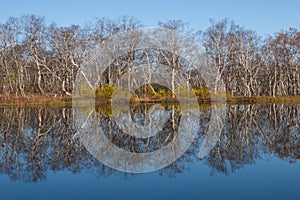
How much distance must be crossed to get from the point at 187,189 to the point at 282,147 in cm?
468

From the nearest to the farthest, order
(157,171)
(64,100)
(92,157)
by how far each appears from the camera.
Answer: (157,171) → (92,157) → (64,100)

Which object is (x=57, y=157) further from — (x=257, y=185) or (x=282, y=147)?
(x=282, y=147)

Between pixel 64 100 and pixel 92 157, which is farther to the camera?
pixel 64 100

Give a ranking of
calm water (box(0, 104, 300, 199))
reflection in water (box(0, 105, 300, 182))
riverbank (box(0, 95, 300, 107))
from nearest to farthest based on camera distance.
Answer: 1. calm water (box(0, 104, 300, 199))
2. reflection in water (box(0, 105, 300, 182))
3. riverbank (box(0, 95, 300, 107))

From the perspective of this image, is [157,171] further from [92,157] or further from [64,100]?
[64,100]

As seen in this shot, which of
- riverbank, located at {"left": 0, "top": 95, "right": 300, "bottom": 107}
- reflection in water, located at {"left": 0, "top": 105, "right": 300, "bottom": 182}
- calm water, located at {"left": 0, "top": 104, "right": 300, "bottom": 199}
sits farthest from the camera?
riverbank, located at {"left": 0, "top": 95, "right": 300, "bottom": 107}

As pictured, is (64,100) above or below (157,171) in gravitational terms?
above

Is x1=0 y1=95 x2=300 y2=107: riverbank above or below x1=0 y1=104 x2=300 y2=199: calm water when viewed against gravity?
above

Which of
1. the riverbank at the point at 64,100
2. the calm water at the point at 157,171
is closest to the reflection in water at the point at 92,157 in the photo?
the calm water at the point at 157,171

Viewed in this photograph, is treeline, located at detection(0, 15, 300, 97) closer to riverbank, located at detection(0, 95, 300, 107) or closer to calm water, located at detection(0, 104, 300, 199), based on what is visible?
riverbank, located at detection(0, 95, 300, 107)

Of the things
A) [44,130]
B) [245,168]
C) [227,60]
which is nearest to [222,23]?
[227,60]

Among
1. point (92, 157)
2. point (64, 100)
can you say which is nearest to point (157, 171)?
point (92, 157)

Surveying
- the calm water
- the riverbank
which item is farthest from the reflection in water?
the riverbank

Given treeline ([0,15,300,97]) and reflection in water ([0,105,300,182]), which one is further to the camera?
treeline ([0,15,300,97])
